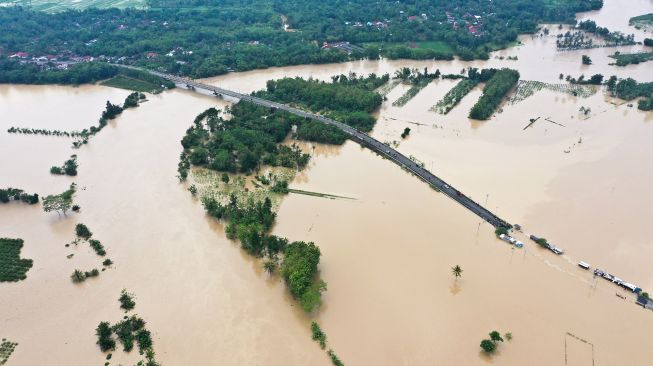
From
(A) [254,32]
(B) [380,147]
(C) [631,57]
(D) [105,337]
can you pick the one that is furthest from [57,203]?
(C) [631,57]

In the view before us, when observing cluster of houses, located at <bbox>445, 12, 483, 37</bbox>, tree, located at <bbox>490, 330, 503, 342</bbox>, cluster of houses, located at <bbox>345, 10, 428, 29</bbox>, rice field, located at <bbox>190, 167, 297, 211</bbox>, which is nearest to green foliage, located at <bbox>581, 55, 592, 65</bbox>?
cluster of houses, located at <bbox>445, 12, 483, 37</bbox>

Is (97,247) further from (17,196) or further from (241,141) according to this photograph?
(241,141)

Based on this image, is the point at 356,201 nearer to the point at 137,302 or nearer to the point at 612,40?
the point at 137,302

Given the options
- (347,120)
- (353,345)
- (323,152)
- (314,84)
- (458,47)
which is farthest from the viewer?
(458,47)

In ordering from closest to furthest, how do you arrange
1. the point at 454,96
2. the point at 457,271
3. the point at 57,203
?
the point at 457,271, the point at 57,203, the point at 454,96

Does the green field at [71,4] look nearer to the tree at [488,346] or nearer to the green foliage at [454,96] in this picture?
the green foliage at [454,96]

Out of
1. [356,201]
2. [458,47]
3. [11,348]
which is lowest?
[11,348]

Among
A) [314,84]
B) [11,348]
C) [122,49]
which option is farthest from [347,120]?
[122,49]
